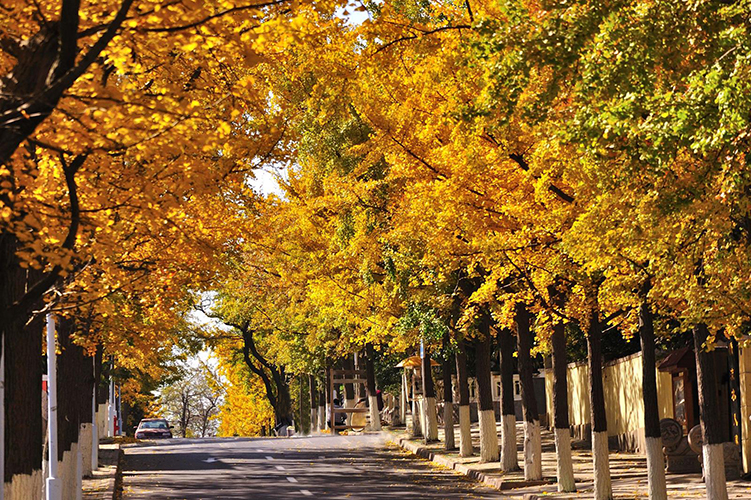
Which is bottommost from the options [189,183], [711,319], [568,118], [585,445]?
[585,445]

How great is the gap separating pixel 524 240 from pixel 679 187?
19.7ft

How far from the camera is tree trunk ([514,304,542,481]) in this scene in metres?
24.0

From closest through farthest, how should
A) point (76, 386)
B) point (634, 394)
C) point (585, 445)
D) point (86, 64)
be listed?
point (86, 64), point (76, 386), point (634, 394), point (585, 445)

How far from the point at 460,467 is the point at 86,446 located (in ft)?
30.6

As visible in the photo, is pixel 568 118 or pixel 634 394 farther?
pixel 634 394

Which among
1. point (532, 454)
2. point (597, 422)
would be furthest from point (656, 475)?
point (532, 454)

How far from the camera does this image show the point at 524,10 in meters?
11.9

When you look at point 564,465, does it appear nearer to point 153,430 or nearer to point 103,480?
point 103,480

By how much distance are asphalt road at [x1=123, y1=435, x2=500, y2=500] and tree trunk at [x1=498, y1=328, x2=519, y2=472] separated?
1.23 metres

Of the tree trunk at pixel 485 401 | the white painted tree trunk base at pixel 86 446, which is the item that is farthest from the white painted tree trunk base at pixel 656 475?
the white painted tree trunk base at pixel 86 446

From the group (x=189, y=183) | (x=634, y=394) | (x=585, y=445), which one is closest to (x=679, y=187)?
(x=189, y=183)

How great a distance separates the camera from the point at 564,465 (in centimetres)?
2189

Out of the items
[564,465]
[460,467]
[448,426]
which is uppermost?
[448,426]

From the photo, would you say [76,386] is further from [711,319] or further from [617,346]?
[617,346]
